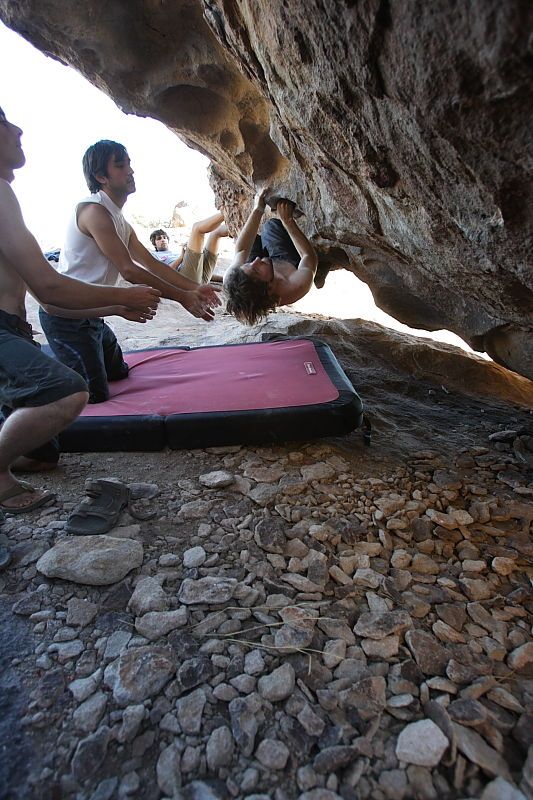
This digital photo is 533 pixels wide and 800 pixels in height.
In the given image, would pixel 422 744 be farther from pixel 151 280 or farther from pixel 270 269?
pixel 270 269

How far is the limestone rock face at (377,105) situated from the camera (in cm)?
99

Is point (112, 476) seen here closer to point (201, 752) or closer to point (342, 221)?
point (201, 752)

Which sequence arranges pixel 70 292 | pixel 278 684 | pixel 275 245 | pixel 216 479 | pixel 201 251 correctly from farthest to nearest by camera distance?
pixel 201 251, pixel 275 245, pixel 216 479, pixel 70 292, pixel 278 684

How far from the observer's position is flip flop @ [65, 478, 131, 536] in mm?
1613

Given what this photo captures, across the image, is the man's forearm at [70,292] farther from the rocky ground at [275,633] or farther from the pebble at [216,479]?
the pebble at [216,479]

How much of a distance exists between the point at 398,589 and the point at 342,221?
2.21m

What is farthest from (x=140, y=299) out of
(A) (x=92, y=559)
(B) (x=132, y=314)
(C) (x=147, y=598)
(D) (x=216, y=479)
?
(C) (x=147, y=598)

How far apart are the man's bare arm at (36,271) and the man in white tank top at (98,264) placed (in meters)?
0.56

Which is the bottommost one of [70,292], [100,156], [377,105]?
[70,292]

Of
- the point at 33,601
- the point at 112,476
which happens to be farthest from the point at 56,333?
the point at 33,601

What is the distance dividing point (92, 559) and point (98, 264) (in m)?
1.83

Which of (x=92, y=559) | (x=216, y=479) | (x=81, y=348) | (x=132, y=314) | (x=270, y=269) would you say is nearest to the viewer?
(x=92, y=559)

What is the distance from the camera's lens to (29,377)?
176cm

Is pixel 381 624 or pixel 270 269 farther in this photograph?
pixel 270 269
